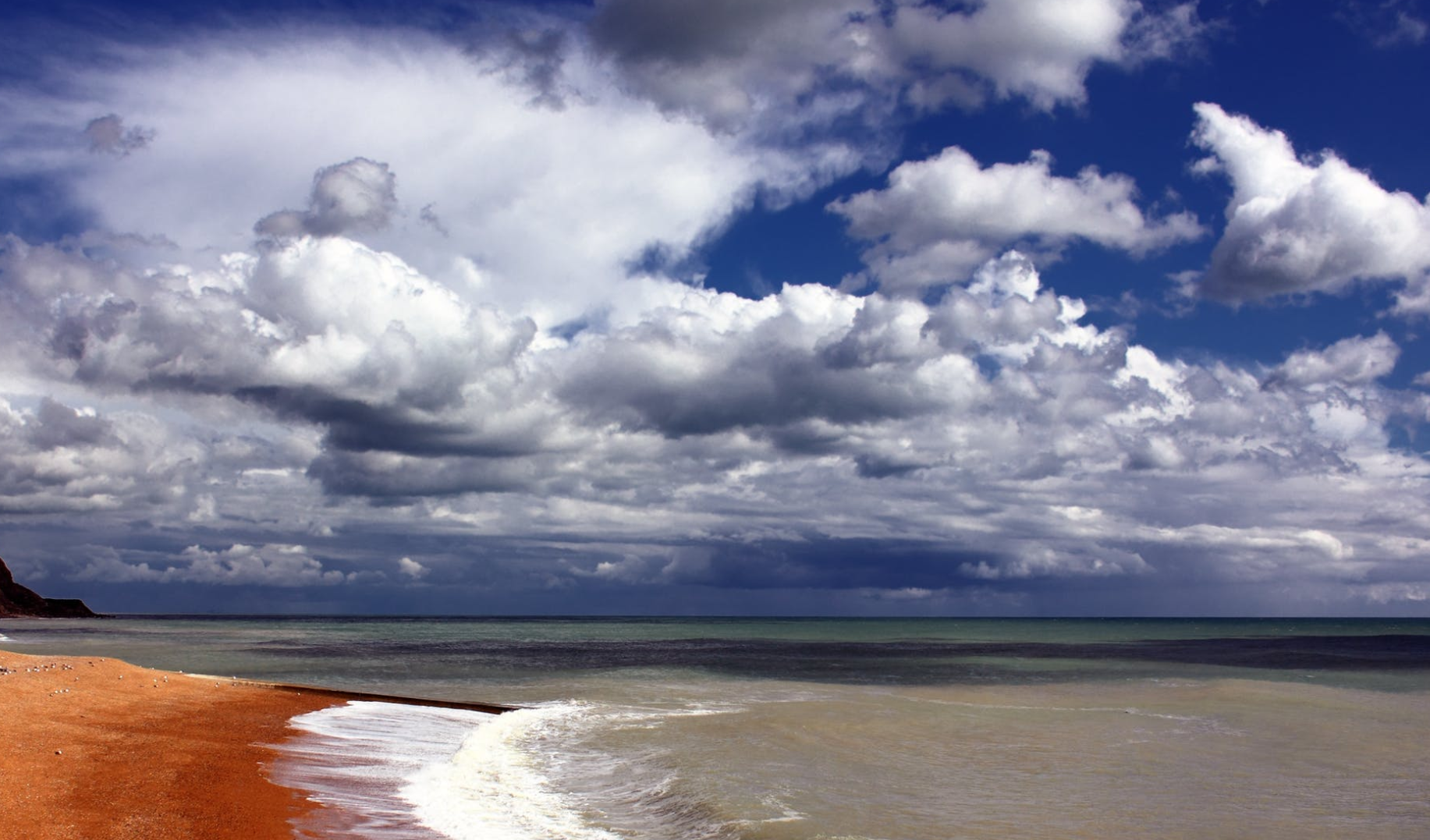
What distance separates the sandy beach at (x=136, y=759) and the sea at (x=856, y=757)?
100 centimetres

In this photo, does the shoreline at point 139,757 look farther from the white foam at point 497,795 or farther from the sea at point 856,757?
the white foam at point 497,795

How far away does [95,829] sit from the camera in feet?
40.9

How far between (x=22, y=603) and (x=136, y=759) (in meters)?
202

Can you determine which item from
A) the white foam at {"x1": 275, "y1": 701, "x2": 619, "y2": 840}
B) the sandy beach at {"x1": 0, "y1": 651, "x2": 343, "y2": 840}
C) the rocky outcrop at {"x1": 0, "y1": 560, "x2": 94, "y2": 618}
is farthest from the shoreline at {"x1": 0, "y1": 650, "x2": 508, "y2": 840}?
the rocky outcrop at {"x1": 0, "y1": 560, "x2": 94, "y2": 618}

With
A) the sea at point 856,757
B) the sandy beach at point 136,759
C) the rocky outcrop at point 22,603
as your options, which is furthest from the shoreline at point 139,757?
the rocky outcrop at point 22,603

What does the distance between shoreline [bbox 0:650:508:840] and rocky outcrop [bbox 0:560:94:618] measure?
6415 inches

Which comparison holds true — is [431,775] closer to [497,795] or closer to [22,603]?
[497,795]

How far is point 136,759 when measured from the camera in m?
17.4

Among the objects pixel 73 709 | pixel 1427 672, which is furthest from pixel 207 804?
pixel 1427 672

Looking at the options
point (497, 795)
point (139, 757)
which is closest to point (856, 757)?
point (497, 795)

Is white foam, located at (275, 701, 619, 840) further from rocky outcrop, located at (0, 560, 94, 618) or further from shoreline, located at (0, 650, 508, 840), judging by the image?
rocky outcrop, located at (0, 560, 94, 618)

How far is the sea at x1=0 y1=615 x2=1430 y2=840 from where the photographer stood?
1619 cm

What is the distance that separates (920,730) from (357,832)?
18112 millimetres

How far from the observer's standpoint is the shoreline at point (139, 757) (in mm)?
13164
